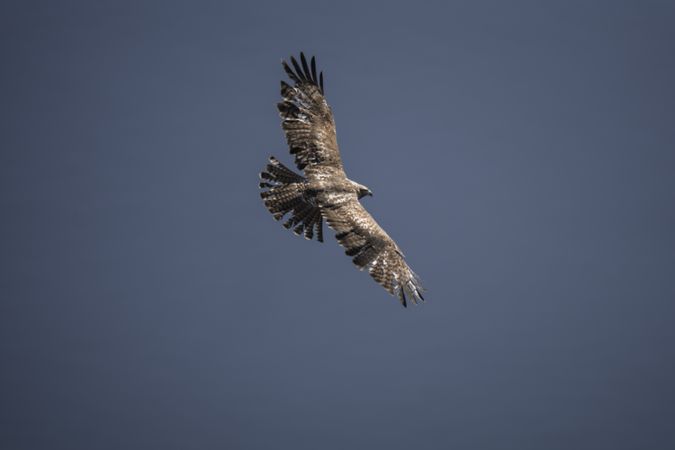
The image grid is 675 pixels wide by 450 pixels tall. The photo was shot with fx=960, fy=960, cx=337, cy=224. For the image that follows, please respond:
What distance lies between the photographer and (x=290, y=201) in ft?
72.2

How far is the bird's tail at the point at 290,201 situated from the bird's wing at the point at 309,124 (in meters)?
0.57

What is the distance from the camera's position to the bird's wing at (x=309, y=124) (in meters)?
22.7

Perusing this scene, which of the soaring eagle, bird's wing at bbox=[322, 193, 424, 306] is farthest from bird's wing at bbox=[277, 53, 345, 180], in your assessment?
bird's wing at bbox=[322, 193, 424, 306]

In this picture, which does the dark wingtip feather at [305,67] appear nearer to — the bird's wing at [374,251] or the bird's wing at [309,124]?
the bird's wing at [309,124]

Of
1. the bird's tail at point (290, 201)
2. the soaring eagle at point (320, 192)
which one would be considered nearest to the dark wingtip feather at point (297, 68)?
the soaring eagle at point (320, 192)

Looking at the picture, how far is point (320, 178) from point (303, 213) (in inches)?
37.2

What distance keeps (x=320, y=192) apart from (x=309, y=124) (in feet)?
7.01

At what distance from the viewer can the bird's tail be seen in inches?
865

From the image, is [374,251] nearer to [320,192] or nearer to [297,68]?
[320,192]

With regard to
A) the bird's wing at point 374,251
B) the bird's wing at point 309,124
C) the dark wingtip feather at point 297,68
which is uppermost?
the dark wingtip feather at point 297,68

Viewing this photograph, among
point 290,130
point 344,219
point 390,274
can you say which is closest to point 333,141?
point 290,130

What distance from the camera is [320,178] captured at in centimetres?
2228

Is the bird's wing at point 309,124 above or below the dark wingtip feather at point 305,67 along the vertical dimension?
below

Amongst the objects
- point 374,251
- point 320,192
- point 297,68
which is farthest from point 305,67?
point 374,251
